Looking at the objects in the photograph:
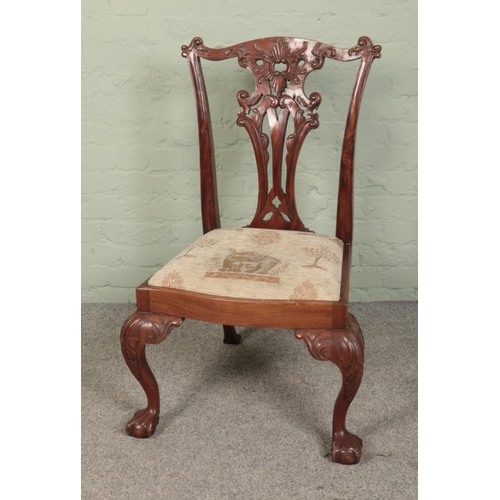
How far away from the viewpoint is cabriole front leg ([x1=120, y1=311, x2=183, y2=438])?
1.55m

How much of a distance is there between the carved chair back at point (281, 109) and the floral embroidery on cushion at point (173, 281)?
469 mm

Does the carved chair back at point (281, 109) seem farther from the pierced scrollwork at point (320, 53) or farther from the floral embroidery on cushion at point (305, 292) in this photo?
the floral embroidery on cushion at point (305, 292)

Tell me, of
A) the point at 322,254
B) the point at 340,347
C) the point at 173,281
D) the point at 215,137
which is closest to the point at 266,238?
the point at 322,254

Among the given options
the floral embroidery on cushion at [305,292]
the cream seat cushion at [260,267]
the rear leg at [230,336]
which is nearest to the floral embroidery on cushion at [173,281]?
the cream seat cushion at [260,267]

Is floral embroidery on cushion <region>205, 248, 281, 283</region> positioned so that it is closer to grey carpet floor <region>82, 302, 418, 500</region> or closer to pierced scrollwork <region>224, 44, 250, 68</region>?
grey carpet floor <region>82, 302, 418, 500</region>

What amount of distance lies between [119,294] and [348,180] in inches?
48.2

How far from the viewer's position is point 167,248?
8.43 ft

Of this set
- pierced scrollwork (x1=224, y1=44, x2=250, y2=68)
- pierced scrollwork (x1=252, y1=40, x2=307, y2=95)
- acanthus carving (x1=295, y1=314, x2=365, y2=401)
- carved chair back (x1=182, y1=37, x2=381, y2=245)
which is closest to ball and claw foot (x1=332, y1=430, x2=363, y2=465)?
acanthus carving (x1=295, y1=314, x2=365, y2=401)

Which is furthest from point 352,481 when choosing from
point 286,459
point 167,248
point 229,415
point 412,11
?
point 412,11

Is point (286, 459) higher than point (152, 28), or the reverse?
point (152, 28)

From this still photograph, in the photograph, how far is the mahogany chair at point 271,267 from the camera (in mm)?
1448

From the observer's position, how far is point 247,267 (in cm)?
155

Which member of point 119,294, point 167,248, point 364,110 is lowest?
point 119,294

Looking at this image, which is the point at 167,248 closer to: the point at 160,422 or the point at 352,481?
the point at 160,422
